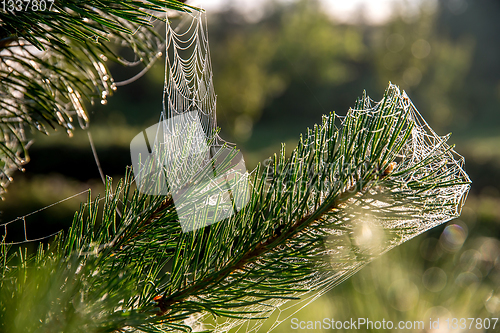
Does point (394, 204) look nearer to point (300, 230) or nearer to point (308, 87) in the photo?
point (300, 230)

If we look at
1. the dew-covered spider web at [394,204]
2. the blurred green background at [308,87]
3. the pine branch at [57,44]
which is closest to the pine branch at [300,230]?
the dew-covered spider web at [394,204]

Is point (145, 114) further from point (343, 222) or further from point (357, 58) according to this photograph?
point (343, 222)

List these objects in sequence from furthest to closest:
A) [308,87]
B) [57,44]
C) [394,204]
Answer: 1. [308,87]
2. [57,44]
3. [394,204]

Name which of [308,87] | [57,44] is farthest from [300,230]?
[308,87]

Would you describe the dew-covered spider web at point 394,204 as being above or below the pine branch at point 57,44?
below

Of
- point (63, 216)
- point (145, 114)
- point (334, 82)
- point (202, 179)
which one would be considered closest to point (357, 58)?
point (334, 82)

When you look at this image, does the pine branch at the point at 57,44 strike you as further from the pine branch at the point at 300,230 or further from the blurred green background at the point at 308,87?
the blurred green background at the point at 308,87

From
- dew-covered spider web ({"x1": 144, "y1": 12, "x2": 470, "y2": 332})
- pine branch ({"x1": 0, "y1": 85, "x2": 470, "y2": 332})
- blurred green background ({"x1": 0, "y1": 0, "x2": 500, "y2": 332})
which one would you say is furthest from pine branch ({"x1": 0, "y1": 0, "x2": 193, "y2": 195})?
blurred green background ({"x1": 0, "y1": 0, "x2": 500, "y2": 332})
